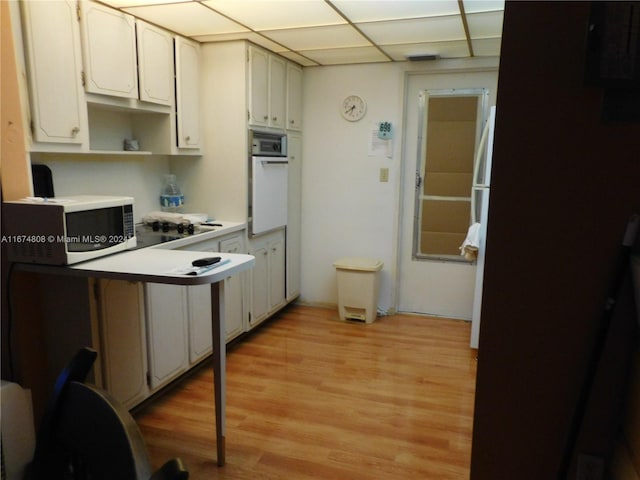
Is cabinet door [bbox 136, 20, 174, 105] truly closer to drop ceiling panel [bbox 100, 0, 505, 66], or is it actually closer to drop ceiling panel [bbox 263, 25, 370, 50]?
drop ceiling panel [bbox 100, 0, 505, 66]

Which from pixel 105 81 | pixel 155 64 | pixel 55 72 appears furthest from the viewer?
pixel 155 64

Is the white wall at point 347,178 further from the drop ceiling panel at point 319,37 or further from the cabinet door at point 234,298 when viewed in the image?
the cabinet door at point 234,298

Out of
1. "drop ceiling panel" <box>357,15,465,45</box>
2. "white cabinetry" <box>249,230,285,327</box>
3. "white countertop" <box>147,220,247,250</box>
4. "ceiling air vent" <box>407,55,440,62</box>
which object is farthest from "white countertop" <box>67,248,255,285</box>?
"ceiling air vent" <box>407,55,440,62</box>

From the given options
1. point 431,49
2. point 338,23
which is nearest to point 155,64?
point 338,23

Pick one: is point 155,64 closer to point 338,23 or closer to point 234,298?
point 338,23

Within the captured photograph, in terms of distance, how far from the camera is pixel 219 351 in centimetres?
209

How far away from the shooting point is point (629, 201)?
1233 mm

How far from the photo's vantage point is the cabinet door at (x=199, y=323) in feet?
9.64

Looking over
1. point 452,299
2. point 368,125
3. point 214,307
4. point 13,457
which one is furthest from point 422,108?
point 13,457

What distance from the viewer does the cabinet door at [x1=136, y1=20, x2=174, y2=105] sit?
2.79m

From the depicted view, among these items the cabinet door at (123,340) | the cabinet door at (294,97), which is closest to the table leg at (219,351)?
the cabinet door at (123,340)

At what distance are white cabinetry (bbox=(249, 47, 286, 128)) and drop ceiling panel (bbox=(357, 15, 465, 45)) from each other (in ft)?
2.70

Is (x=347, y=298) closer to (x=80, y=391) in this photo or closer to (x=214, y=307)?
(x=214, y=307)

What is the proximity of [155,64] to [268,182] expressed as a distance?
1188 mm
